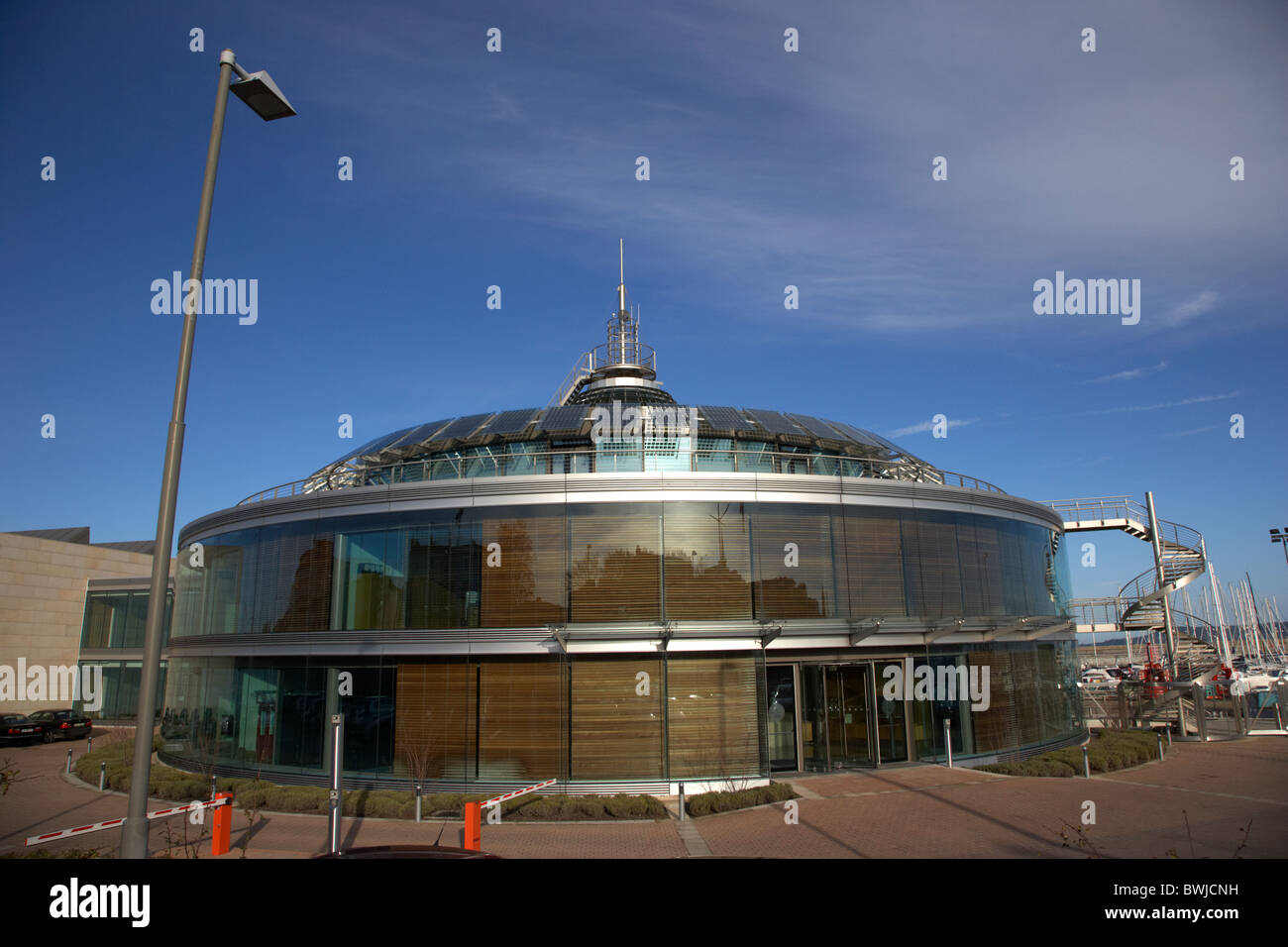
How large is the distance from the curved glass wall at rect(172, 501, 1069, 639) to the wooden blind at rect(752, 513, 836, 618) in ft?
0.11

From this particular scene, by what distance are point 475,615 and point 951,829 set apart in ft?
39.2

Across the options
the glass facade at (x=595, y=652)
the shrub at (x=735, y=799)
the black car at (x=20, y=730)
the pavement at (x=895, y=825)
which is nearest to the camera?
the pavement at (x=895, y=825)

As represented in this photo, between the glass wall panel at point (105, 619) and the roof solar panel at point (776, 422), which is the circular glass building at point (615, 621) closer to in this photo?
the roof solar panel at point (776, 422)

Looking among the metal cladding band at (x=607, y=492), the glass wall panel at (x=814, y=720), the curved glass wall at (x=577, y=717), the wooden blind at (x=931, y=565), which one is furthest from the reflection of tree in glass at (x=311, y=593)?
the wooden blind at (x=931, y=565)

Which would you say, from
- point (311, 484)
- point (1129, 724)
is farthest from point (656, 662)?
point (1129, 724)

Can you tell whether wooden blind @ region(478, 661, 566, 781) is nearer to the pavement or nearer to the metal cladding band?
the pavement

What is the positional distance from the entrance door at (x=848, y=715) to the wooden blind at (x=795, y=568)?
190 cm

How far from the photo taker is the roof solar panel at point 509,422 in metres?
24.9

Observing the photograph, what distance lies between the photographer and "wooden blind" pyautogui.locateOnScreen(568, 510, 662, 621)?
1947 cm

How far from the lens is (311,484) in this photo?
26.2m

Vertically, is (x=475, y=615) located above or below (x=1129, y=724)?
above

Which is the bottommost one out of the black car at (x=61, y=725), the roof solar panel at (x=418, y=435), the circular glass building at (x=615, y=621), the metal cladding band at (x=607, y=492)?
the black car at (x=61, y=725)
